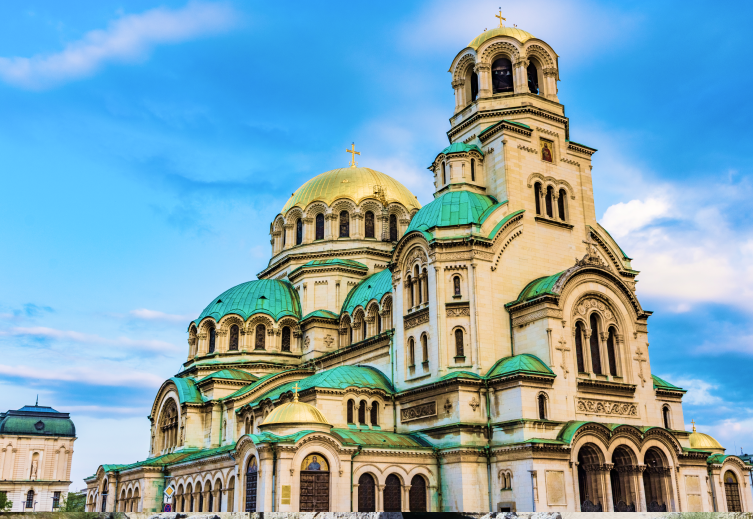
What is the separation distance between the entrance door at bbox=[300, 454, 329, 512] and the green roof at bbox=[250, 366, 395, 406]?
5.45 m

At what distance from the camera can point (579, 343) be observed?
35219 mm

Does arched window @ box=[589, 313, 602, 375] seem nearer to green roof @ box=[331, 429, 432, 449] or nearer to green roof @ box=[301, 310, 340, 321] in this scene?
green roof @ box=[331, 429, 432, 449]

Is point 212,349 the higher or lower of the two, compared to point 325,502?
higher

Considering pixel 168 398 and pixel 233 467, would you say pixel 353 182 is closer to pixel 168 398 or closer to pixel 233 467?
pixel 168 398

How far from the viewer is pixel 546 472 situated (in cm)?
3075

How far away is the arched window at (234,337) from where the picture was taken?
48906 mm

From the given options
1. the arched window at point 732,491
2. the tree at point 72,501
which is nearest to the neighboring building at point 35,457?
the tree at point 72,501

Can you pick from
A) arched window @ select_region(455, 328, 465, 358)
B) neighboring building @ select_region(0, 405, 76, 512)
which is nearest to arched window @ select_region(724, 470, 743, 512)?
arched window @ select_region(455, 328, 465, 358)

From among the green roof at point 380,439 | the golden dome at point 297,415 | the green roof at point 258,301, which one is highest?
the green roof at point 258,301

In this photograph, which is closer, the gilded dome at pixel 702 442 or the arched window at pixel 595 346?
the arched window at pixel 595 346

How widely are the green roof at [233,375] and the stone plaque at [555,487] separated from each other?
70.1ft

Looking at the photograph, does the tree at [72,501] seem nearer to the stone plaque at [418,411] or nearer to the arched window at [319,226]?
the arched window at [319,226]

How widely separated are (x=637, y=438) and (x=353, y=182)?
27.4 metres

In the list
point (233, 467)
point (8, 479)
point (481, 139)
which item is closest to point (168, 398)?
point (233, 467)
